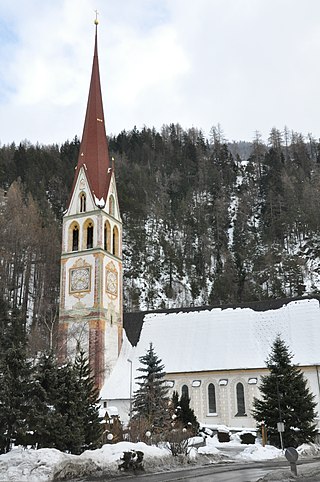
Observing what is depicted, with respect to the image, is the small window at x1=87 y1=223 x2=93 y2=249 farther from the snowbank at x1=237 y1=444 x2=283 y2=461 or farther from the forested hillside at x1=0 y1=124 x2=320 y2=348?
the snowbank at x1=237 y1=444 x2=283 y2=461

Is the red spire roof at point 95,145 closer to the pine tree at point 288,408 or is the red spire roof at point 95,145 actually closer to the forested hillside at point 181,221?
the forested hillside at point 181,221

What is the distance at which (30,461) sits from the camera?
14.9m

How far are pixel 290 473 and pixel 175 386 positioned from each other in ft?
75.4

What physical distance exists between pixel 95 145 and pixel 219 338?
1705 cm

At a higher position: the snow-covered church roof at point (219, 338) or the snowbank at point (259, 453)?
the snow-covered church roof at point (219, 338)

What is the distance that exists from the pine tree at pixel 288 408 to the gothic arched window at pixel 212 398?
8537mm

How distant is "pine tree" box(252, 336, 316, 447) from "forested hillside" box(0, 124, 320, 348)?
A: 85.3ft

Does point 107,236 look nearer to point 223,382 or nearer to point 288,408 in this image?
point 223,382

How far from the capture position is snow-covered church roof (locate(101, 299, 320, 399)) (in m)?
35.9

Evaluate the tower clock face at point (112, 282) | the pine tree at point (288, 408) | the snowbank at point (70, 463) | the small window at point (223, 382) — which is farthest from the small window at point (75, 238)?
the snowbank at point (70, 463)

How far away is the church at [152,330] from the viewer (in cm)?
3559

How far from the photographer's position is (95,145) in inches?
1703

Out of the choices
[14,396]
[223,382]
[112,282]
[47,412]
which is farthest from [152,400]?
[112,282]

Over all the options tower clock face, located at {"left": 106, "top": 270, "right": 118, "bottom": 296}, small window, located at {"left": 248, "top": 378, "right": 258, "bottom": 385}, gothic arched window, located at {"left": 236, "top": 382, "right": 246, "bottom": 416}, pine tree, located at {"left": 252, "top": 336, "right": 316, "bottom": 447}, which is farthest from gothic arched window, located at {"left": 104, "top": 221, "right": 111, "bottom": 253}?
pine tree, located at {"left": 252, "top": 336, "right": 316, "bottom": 447}
